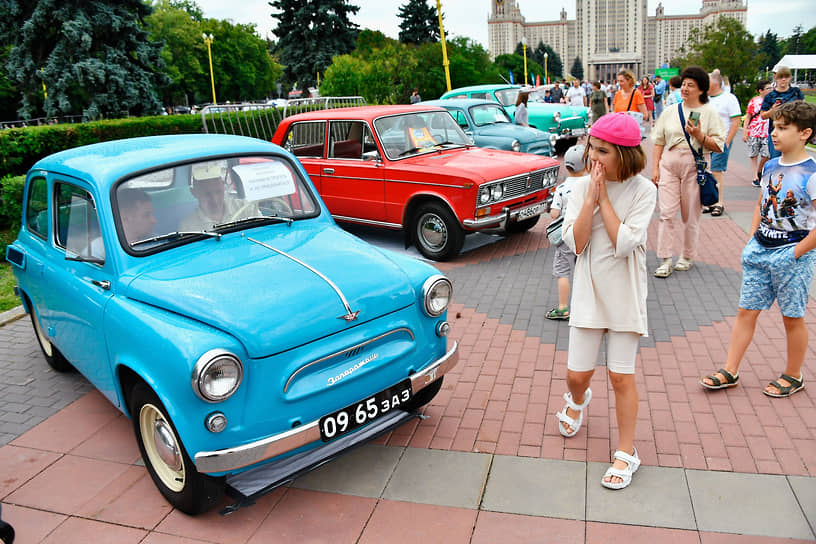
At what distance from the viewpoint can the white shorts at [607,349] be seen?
3.25m

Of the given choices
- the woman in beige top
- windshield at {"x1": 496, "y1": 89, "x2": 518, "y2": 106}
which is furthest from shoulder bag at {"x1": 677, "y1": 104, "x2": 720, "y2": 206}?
windshield at {"x1": 496, "y1": 89, "x2": 518, "y2": 106}

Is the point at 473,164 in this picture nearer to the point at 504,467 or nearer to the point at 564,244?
the point at 564,244

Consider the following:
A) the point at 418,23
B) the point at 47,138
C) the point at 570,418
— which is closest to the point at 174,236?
the point at 570,418

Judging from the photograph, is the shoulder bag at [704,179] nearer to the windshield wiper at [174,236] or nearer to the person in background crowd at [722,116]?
the person in background crowd at [722,116]

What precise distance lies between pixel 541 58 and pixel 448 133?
12017 cm

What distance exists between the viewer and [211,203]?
4094mm

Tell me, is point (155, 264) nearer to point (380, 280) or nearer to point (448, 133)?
point (380, 280)

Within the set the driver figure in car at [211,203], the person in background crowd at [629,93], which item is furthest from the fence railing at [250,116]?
the driver figure in car at [211,203]

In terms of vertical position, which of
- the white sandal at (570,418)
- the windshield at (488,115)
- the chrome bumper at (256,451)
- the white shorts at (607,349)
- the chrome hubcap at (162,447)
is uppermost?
the windshield at (488,115)

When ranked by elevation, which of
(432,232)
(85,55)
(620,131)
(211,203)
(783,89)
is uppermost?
(85,55)

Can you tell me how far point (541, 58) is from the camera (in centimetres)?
11975

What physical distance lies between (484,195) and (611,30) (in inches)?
7010

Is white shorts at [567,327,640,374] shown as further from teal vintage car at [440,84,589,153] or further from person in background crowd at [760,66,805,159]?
teal vintage car at [440,84,589,153]

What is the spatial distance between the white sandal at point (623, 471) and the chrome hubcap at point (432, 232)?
4.70 m
